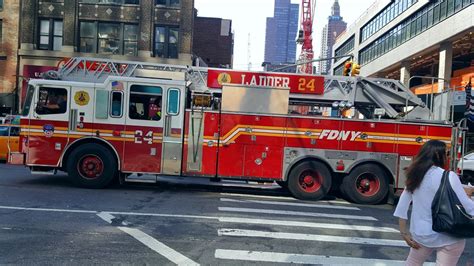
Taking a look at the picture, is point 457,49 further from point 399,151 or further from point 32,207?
point 32,207

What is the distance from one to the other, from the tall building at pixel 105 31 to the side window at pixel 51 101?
61.1 feet

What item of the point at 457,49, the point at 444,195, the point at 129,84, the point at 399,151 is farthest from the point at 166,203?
the point at 457,49

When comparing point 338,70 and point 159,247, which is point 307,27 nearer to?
point 338,70

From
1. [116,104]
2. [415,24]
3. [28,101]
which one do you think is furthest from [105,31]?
[415,24]

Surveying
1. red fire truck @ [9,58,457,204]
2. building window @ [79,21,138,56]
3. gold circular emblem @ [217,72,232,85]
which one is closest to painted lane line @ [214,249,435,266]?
red fire truck @ [9,58,457,204]

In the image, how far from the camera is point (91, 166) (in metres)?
11.0

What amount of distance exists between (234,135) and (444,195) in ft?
24.5

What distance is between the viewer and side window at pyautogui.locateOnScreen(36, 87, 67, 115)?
11008 mm

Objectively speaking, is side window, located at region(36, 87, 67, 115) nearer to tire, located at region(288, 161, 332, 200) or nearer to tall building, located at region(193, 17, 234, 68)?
tire, located at region(288, 161, 332, 200)

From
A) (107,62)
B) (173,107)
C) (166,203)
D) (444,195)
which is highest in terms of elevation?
(107,62)

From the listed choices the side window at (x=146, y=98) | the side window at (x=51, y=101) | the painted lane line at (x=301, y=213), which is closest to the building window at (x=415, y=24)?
the painted lane line at (x=301, y=213)

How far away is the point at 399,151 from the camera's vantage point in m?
10.9

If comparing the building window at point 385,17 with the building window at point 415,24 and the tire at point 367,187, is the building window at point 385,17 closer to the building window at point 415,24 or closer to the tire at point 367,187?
the building window at point 415,24

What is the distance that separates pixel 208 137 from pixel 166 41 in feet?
67.0
